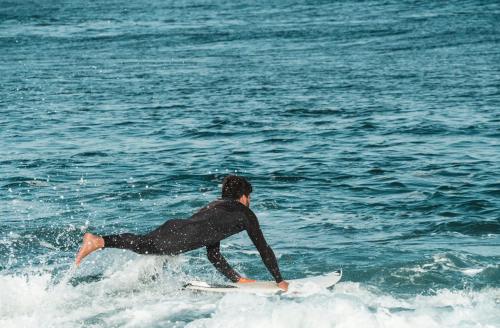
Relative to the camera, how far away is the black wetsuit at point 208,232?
13438 millimetres

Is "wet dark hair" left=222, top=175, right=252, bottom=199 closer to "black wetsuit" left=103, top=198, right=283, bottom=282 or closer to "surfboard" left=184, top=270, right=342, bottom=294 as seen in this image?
"black wetsuit" left=103, top=198, right=283, bottom=282

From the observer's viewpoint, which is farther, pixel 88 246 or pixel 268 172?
pixel 268 172

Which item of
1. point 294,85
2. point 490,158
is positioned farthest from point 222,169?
point 294,85

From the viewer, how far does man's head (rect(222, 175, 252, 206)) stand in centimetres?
1377

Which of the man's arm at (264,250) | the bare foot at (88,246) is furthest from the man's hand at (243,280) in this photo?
the bare foot at (88,246)

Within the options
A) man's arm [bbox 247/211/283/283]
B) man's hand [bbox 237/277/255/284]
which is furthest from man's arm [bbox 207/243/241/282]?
man's arm [bbox 247/211/283/283]

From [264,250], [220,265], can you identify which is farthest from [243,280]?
[264,250]

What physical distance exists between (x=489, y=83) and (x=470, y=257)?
22159mm

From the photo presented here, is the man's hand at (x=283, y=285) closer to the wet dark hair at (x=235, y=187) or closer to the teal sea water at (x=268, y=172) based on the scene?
the teal sea water at (x=268, y=172)

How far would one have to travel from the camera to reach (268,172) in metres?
23.5

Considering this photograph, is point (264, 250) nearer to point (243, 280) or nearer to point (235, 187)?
point (243, 280)

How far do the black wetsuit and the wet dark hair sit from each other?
10 centimetres

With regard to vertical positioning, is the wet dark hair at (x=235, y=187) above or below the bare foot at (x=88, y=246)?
above

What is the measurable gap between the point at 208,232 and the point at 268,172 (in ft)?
32.4
